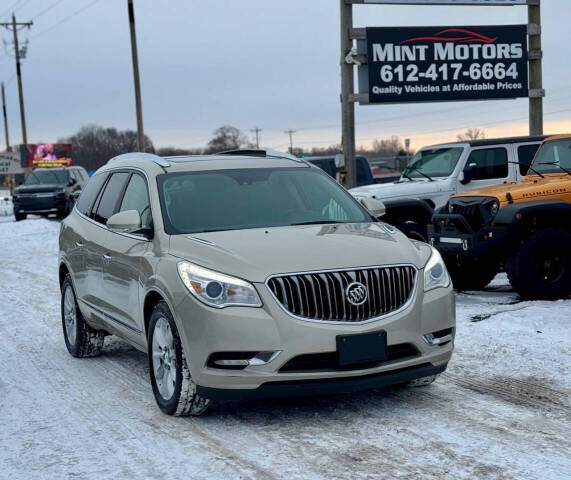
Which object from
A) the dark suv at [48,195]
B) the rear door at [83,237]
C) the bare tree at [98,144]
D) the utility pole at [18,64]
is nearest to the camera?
the rear door at [83,237]

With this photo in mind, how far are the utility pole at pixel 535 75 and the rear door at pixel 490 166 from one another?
6349 mm

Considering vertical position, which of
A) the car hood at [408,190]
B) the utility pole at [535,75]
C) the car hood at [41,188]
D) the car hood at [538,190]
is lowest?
the car hood at [41,188]

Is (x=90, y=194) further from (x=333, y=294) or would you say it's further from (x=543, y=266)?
(x=543, y=266)

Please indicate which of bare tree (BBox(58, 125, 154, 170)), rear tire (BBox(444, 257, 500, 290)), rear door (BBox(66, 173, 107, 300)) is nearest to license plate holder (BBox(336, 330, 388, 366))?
rear door (BBox(66, 173, 107, 300))

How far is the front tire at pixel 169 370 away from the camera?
5.32m

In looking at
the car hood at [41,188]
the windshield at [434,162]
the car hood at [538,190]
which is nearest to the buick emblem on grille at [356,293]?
the car hood at [538,190]

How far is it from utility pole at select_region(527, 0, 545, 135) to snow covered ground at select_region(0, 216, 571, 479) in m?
11.9

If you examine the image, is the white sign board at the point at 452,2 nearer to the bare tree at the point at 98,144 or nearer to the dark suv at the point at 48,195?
the dark suv at the point at 48,195

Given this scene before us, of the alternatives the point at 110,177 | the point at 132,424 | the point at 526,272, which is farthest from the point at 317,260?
the point at 526,272

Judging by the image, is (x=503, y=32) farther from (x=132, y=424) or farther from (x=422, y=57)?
(x=132, y=424)

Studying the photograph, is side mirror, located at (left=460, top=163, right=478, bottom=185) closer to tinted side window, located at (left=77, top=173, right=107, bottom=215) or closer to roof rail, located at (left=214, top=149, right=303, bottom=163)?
roof rail, located at (left=214, top=149, right=303, bottom=163)

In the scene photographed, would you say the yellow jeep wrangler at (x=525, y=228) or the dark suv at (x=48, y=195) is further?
the dark suv at (x=48, y=195)

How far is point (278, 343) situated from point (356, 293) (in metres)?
0.56

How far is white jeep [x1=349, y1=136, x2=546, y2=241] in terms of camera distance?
1288 centimetres
